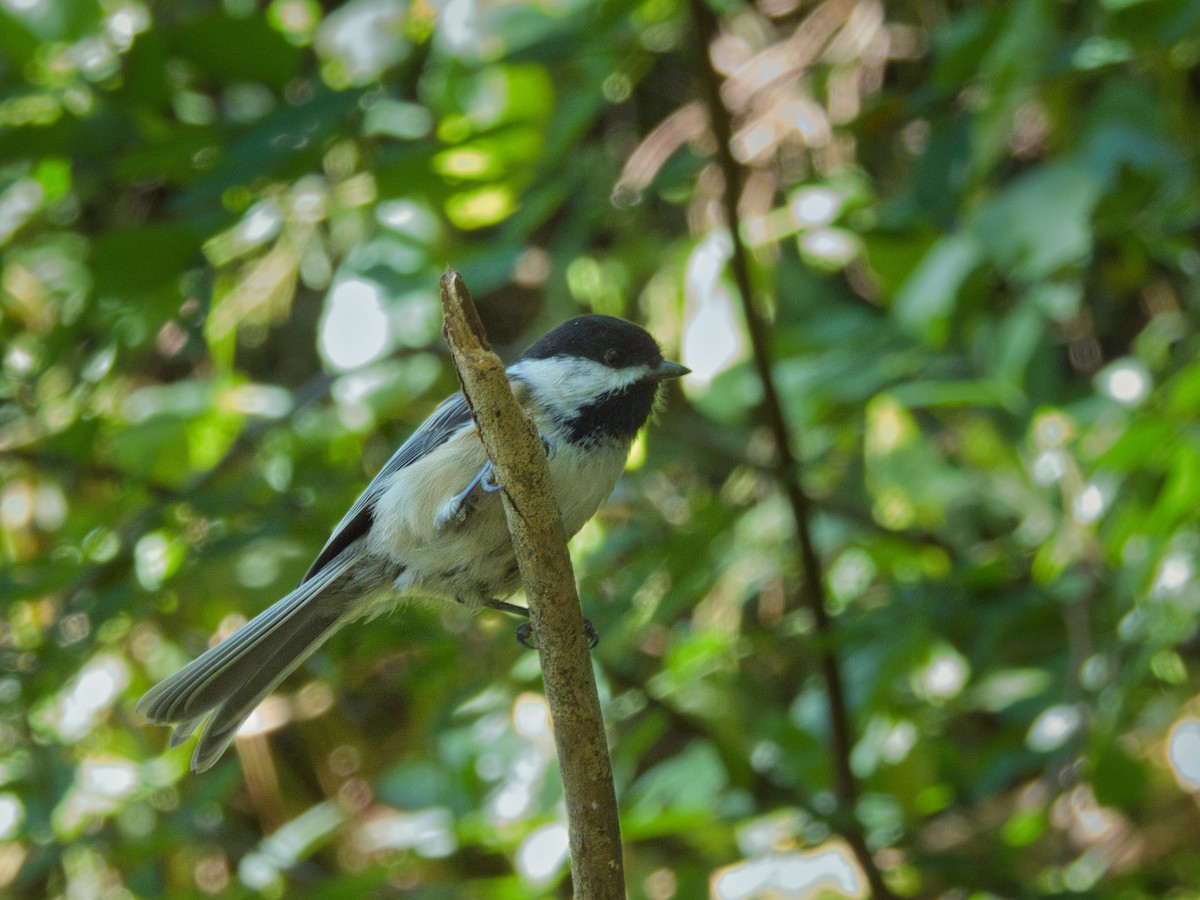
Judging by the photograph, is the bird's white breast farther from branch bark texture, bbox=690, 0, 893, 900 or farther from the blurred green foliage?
branch bark texture, bbox=690, 0, 893, 900

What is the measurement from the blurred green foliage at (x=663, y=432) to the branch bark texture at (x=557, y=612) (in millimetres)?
731

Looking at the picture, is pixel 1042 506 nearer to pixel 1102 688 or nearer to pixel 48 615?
pixel 1102 688

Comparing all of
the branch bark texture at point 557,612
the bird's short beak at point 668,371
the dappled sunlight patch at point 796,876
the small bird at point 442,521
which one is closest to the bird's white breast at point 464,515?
the small bird at point 442,521

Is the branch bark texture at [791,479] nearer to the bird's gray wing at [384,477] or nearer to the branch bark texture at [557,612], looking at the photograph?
the bird's gray wing at [384,477]

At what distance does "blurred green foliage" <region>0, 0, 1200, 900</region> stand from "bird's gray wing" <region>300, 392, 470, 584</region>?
0.23 metres

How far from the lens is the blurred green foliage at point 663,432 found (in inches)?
76.2

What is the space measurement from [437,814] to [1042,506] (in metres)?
1.34

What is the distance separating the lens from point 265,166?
174cm

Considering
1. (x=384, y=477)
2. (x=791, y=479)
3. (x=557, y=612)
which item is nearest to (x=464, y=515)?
(x=384, y=477)

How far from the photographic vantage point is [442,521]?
1739 mm

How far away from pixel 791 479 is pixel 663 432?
352 mm

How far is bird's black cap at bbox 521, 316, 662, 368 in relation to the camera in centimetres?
189

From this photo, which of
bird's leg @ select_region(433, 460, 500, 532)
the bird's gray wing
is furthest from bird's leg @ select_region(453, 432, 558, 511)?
the bird's gray wing

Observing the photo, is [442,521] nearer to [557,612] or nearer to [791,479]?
[557,612]
